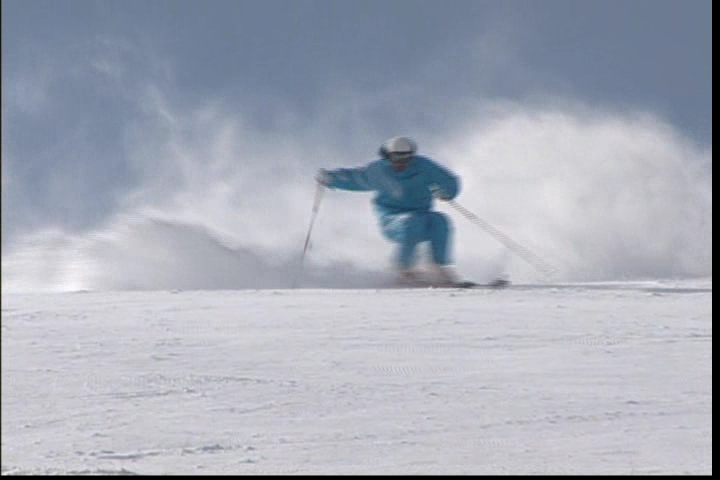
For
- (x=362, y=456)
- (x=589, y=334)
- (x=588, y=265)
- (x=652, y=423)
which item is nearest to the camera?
(x=362, y=456)

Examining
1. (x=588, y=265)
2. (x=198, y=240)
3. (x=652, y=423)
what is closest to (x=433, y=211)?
(x=198, y=240)

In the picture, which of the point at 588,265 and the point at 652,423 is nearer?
the point at 652,423

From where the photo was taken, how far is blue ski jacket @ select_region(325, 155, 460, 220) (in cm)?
1283

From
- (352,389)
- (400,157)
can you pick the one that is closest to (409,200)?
(400,157)

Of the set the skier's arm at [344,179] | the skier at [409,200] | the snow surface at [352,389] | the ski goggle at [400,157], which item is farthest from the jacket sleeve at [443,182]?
the snow surface at [352,389]

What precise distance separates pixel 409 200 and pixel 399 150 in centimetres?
38

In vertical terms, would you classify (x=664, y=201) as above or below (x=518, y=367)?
above

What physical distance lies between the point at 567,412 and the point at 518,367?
0.86m

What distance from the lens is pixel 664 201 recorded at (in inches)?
798

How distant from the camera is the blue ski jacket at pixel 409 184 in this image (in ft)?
42.1

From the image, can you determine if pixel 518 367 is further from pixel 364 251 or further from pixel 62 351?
pixel 364 251

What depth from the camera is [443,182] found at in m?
12.9

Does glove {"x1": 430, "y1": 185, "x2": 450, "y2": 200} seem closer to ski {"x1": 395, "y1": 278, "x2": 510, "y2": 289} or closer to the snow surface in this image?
ski {"x1": 395, "y1": 278, "x2": 510, "y2": 289}

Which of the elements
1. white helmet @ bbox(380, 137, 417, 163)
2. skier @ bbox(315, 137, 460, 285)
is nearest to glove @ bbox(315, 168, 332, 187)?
skier @ bbox(315, 137, 460, 285)
